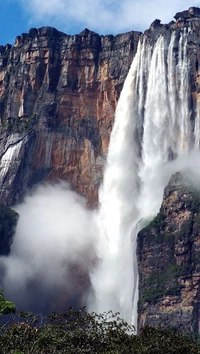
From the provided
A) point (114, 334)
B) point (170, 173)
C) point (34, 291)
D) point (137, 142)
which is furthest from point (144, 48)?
point (114, 334)

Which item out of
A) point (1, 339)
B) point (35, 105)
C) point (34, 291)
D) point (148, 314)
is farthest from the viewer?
point (35, 105)

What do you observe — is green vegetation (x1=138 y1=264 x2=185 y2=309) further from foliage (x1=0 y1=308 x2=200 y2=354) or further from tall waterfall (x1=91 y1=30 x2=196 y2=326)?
foliage (x1=0 y1=308 x2=200 y2=354)

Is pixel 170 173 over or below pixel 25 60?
below

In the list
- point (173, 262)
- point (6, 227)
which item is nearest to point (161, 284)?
point (173, 262)

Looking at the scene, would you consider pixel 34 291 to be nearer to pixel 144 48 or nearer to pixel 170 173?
pixel 170 173

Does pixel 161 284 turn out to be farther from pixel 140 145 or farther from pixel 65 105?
pixel 65 105

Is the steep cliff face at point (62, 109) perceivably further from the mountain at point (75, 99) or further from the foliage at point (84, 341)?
the foliage at point (84, 341)
